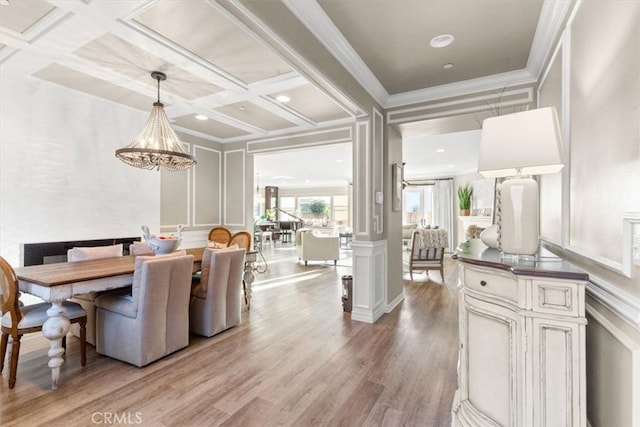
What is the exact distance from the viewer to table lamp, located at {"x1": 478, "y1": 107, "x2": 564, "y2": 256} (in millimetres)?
1427

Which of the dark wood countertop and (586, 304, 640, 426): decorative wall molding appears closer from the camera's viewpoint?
(586, 304, 640, 426): decorative wall molding

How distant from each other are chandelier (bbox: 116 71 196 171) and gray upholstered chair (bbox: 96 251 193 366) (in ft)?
3.87

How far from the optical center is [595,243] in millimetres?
1426

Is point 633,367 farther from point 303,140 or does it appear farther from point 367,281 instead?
point 303,140

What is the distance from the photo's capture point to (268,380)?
2.21 m

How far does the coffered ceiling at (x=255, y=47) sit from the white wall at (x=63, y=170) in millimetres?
269

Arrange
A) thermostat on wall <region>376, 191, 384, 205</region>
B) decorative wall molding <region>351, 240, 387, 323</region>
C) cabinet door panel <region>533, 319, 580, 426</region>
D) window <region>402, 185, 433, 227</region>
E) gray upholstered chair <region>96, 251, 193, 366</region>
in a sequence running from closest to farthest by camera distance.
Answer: cabinet door panel <region>533, 319, 580, 426</region>
gray upholstered chair <region>96, 251, 193, 366</region>
decorative wall molding <region>351, 240, 387, 323</region>
thermostat on wall <region>376, 191, 384, 205</region>
window <region>402, 185, 433, 227</region>


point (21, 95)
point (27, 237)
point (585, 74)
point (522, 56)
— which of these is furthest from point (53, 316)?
point (522, 56)

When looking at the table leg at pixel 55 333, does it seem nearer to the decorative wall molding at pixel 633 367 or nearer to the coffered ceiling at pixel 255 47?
the coffered ceiling at pixel 255 47

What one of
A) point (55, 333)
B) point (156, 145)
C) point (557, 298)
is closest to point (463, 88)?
point (557, 298)

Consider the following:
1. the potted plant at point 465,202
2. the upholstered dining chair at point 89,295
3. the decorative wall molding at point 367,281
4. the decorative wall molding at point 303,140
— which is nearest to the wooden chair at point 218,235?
the decorative wall molding at point 303,140

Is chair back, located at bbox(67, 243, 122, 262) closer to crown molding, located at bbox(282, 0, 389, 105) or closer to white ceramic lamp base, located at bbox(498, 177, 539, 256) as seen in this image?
crown molding, located at bbox(282, 0, 389, 105)

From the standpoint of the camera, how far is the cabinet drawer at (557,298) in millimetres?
1243

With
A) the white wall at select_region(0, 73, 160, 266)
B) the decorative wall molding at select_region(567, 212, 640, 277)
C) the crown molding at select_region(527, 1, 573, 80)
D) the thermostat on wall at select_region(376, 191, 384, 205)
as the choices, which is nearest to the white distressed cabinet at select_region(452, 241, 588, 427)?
the decorative wall molding at select_region(567, 212, 640, 277)
